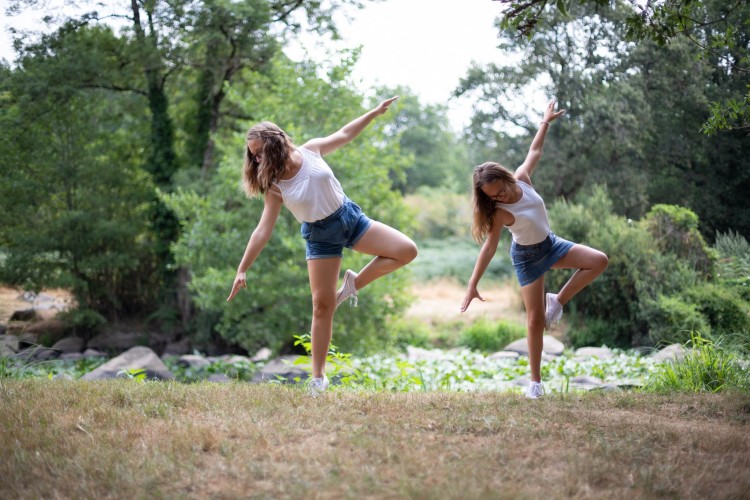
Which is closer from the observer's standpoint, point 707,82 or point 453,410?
point 453,410

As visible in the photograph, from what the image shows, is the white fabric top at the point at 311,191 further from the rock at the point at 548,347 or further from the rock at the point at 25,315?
the rock at the point at 25,315

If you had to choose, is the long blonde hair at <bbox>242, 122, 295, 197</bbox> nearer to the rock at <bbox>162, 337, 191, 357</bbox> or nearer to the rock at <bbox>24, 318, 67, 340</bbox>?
the rock at <bbox>24, 318, 67, 340</bbox>

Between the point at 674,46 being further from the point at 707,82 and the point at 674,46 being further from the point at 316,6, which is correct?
the point at 316,6

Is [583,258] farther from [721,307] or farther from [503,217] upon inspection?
[721,307]

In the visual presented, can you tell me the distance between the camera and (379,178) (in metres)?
13.6

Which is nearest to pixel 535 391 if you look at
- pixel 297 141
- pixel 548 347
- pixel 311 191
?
pixel 311 191

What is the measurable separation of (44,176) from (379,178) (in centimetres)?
735

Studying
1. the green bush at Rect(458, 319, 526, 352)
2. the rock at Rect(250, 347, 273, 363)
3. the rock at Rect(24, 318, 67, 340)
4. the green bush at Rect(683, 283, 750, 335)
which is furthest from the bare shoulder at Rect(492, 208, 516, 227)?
the rock at Rect(24, 318, 67, 340)

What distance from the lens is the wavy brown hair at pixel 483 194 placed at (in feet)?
16.4

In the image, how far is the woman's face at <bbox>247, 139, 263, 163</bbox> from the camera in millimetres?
4855

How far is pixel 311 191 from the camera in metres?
4.87

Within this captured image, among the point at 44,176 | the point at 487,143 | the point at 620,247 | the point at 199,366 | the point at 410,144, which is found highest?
the point at 410,144

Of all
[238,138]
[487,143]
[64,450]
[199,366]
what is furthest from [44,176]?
[64,450]

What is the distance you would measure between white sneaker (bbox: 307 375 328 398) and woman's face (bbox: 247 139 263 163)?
1620 millimetres
